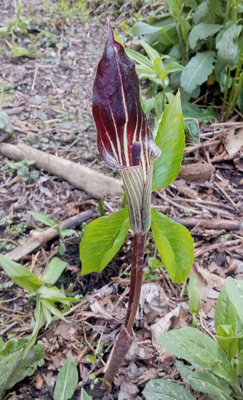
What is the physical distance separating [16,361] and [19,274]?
33 centimetres

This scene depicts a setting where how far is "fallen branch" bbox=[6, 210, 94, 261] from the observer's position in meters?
1.93

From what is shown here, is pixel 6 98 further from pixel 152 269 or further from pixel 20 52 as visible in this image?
pixel 152 269

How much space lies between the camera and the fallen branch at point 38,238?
193 centimetres

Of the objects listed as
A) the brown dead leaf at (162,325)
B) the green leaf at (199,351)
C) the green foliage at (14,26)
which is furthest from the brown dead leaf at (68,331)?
the green foliage at (14,26)

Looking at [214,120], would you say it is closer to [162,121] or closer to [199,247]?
[199,247]

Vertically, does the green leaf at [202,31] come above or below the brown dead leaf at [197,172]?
above

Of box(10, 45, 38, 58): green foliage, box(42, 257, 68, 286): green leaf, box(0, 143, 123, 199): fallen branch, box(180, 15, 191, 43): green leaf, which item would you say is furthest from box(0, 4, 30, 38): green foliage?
box(42, 257, 68, 286): green leaf

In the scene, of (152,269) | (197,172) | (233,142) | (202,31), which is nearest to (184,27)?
(202,31)

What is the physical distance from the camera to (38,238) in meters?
1.96

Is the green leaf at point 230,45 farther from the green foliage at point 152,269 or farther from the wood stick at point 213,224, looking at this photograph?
the green foliage at point 152,269

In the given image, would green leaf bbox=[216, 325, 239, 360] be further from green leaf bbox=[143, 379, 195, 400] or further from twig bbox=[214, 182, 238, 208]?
twig bbox=[214, 182, 238, 208]

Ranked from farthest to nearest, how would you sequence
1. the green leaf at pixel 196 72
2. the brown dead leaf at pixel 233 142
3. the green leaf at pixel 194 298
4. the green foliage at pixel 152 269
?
the green leaf at pixel 196 72, the brown dead leaf at pixel 233 142, the green foliage at pixel 152 269, the green leaf at pixel 194 298

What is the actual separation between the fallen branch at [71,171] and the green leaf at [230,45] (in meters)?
0.96

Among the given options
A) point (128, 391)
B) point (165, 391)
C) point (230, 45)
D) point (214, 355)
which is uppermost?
point (230, 45)
